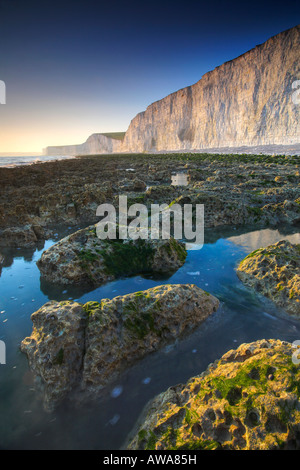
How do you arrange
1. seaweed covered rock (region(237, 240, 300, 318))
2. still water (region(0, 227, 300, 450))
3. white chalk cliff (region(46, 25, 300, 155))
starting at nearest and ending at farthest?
still water (region(0, 227, 300, 450)) → seaweed covered rock (region(237, 240, 300, 318)) → white chalk cliff (region(46, 25, 300, 155))

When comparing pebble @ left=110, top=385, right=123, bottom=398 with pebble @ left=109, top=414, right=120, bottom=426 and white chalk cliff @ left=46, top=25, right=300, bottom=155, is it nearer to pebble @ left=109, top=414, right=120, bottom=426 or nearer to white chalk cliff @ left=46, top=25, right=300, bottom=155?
pebble @ left=109, top=414, right=120, bottom=426

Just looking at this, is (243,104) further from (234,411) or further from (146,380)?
(234,411)

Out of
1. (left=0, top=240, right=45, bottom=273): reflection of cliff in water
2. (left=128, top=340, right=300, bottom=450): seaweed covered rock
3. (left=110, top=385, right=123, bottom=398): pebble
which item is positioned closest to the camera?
(left=128, top=340, right=300, bottom=450): seaweed covered rock

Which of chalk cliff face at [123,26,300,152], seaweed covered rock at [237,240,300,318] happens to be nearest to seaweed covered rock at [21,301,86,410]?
seaweed covered rock at [237,240,300,318]

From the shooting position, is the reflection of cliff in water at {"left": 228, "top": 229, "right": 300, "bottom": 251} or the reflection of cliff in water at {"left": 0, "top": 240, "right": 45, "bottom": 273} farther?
the reflection of cliff in water at {"left": 228, "top": 229, "right": 300, "bottom": 251}

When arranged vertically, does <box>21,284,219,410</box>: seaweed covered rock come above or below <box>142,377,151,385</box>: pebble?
above

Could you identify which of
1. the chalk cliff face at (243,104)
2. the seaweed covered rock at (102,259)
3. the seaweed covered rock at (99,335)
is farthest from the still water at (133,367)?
the chalk cliff face at (243,104)

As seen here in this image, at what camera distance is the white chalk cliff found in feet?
178

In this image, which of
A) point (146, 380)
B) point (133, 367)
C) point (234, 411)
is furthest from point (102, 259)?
point (234, 411)

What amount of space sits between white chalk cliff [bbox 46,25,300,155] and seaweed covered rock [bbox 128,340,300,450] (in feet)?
202

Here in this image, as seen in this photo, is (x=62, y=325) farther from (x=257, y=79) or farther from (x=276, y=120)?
(x=257, y=79)

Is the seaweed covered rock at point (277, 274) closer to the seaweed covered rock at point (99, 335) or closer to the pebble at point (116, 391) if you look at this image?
the seaweed covered rock at point (99, 335)

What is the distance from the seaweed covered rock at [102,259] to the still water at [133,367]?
29 cm

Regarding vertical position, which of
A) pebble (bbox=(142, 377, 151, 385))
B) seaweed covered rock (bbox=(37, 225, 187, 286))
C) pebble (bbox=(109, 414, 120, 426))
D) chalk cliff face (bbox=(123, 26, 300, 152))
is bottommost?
pebble (bbox=(109, 414, 120, 426))
